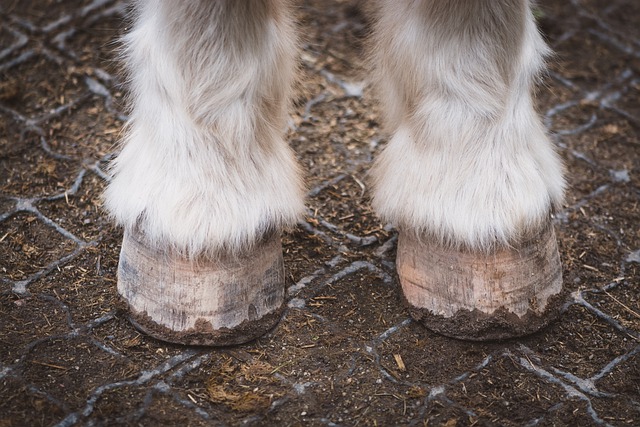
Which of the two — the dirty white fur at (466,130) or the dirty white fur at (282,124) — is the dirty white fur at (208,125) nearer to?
the dirty white fur at (282,124)

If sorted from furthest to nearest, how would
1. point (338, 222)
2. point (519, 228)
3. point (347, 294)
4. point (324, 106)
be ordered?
point (324, 106), point (338, 222), point (347, 294), point (519, 228)

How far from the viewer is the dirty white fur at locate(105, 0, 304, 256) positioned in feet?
5.59

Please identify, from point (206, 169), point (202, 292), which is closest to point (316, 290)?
point (202, 292)

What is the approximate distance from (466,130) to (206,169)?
528 mm

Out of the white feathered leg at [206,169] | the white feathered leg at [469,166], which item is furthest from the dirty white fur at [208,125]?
the white feathered leg at [469,166]

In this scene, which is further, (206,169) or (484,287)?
(484,287)

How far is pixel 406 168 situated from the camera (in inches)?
74.4

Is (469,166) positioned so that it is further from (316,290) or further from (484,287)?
(316,290)

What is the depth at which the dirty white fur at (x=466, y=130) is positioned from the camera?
1.76 metres

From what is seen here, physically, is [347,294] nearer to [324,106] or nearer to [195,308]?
[195,308]

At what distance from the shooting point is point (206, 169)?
1.78 metres

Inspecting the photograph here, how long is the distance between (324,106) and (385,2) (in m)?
0.81

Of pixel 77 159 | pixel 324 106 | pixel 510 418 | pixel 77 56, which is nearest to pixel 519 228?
pixel 510 418

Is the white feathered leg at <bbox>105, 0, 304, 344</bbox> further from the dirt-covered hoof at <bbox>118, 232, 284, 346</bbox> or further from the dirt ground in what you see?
the dirt ground
